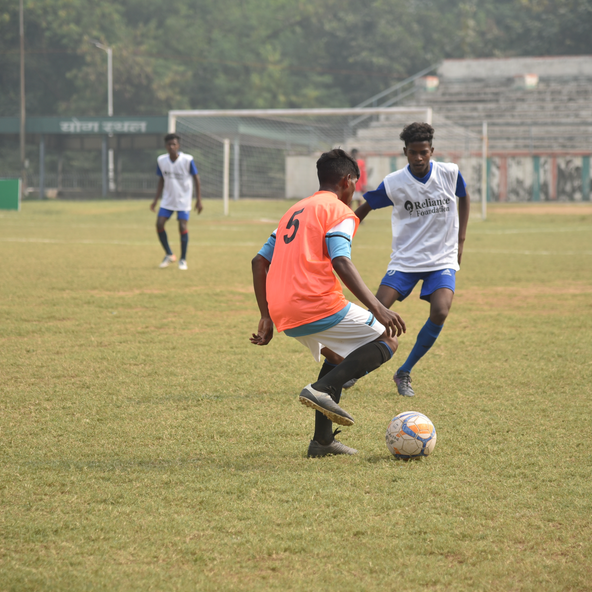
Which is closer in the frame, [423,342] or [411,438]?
[411,438]

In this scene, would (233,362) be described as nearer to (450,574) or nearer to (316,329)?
(316,329)

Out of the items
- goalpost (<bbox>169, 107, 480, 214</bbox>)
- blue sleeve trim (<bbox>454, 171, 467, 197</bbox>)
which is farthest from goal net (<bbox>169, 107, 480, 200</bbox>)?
blue sleeve trim (<bbox>454, 171, 467, 197</bbox>)

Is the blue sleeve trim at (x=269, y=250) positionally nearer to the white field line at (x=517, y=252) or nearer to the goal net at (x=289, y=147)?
the white field line at (x=517, y=252)

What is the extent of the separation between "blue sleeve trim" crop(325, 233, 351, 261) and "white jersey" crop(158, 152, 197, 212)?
8541 millimetres

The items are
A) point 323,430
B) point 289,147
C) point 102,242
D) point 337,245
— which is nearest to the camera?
point 337,245

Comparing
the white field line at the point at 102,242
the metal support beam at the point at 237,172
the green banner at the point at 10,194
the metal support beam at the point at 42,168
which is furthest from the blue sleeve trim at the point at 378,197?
the metal support beam at the point at 42,168

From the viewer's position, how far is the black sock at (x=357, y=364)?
3699 mm

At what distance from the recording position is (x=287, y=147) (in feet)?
120

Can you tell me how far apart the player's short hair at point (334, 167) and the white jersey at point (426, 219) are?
1.60 meters

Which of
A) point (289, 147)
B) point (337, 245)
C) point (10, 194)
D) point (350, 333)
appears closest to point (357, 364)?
point (350, 333)

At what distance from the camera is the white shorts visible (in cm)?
374

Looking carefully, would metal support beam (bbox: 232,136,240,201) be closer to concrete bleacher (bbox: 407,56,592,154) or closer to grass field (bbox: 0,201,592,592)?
concrete bleacher (bbox: 407,56,592,154)

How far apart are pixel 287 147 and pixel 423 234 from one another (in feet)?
105

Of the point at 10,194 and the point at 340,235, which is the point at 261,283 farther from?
the point at 10,194
